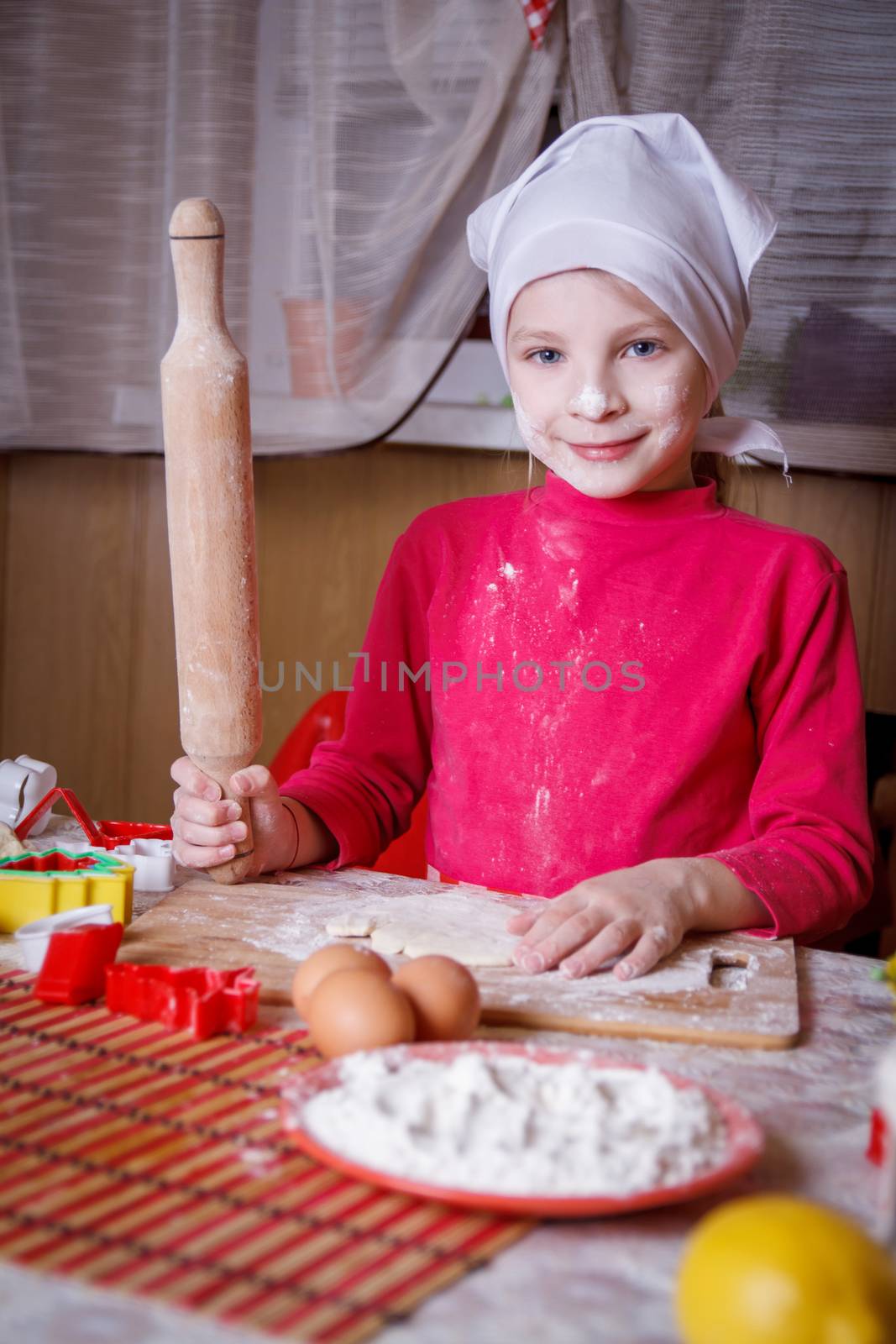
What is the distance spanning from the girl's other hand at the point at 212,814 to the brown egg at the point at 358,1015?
0.36 m

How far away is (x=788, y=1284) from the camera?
47cm

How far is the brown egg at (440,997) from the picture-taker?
799 millimetres

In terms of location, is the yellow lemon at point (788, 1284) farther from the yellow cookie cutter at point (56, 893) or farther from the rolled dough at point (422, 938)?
the yellow cookie cutter at point (56, 893)

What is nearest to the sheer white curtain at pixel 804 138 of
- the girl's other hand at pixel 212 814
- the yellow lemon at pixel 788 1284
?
the girl's other hand at pixel 212 814

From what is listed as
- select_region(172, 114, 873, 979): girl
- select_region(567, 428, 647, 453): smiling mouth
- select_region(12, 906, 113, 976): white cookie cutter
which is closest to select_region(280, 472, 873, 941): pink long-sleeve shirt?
select_region(172, 114, 873, 979): girl

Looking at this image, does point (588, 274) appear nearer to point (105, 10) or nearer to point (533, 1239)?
point (533, 1239)

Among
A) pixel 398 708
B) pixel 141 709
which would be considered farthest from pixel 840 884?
pixel 141 709

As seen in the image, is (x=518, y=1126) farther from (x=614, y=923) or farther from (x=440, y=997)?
(x=614, y=923)

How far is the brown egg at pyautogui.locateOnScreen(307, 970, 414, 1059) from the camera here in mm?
763

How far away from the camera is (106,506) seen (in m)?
2.63

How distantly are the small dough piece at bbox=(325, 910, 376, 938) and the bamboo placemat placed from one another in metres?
0.23

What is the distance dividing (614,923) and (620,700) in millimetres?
406

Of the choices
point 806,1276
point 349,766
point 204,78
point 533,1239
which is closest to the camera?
point 806,1276

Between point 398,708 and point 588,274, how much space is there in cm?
52
